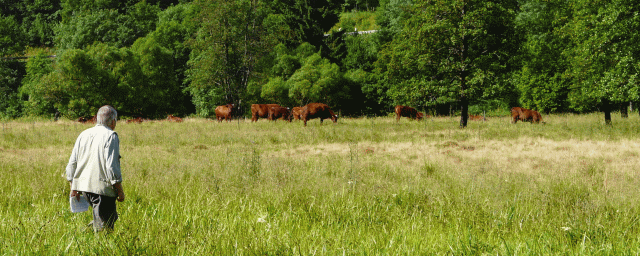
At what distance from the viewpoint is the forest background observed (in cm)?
2116

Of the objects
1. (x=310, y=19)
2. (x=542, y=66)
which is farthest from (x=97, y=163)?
(x=310, y=19)

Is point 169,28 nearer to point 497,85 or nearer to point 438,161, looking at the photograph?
point 497,85

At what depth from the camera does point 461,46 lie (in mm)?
22781

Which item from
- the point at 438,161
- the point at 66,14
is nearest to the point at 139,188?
the point at 438,161

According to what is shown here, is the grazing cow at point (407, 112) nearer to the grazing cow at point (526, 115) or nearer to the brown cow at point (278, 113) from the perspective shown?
the grazing cow at point (526, 115)

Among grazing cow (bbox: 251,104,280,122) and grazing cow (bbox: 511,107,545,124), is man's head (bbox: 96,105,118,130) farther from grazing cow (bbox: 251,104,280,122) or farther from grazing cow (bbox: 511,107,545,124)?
grazing cow (bbox: 251,104,280,122)

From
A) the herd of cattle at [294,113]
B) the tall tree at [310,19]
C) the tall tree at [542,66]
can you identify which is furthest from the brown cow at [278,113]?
the tall tree at [542,66]

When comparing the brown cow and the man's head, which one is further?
the brown cow

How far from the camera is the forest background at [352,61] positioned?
69.4 feet

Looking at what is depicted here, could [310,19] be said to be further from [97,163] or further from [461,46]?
[97,163]

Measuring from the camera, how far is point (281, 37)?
42688 mm

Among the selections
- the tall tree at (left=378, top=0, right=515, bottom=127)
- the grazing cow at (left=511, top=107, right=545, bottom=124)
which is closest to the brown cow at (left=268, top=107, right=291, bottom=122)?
the tall tree at (left=378, top=0, right=515, bottom=127)

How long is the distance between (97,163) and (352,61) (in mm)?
41827

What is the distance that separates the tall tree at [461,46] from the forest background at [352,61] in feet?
0.25
